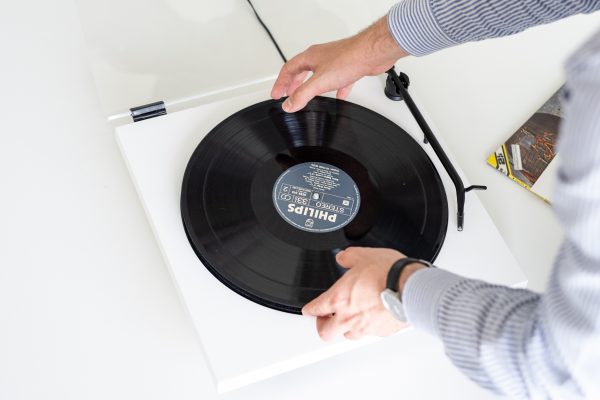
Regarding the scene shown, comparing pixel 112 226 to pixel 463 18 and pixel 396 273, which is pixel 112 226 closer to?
pixel 396 273

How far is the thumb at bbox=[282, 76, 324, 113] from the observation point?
1196mm

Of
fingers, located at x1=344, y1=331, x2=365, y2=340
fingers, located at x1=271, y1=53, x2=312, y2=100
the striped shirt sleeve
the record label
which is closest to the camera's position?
the striped shirt sleeve

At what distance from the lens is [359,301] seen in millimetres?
962

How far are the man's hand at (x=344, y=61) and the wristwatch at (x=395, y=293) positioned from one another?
0.40 metres

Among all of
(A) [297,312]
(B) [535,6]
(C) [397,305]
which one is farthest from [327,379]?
(B) [535,6]

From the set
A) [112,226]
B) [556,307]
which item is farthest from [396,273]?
[112,226]

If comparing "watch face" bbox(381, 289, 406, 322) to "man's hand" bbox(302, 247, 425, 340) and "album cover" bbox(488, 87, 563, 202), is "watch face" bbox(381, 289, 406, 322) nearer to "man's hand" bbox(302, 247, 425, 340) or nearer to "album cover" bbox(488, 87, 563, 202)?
"man's hand" bbox(302, 247, 425, 340)

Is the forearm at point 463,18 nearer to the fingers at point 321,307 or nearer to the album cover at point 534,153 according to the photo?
the album cover at point 534,153

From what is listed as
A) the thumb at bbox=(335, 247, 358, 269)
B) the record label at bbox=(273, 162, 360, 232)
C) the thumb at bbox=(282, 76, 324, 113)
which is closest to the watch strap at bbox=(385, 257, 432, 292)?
the thumb at bbox=(335, 247, 358, 269)

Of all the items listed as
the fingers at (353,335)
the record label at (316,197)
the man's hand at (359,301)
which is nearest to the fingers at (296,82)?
the record label at (316,197)

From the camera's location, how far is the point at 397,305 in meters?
0.91

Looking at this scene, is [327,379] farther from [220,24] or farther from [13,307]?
[220,24]

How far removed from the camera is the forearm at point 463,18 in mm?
1098

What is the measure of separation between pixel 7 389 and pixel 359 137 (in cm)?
73
